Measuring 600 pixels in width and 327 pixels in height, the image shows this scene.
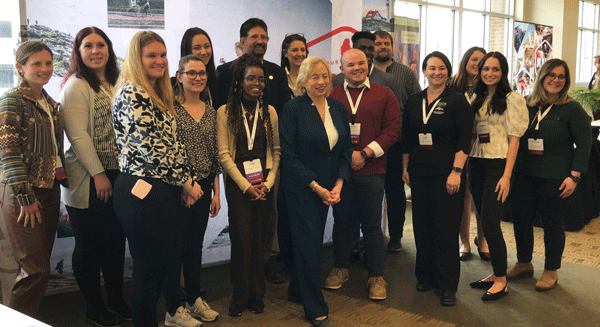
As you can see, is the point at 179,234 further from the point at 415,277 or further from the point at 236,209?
the point at 415,277

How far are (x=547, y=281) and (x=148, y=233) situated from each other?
2.81 m

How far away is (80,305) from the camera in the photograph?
3303mm

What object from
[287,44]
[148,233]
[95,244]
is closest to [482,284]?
[287,44]

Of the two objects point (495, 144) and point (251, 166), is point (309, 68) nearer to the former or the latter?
point (251, 166)

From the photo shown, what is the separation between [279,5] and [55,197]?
2275mm

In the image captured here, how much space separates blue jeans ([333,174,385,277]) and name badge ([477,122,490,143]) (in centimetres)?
69

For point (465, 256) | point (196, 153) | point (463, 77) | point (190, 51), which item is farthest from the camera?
point (465, 256)

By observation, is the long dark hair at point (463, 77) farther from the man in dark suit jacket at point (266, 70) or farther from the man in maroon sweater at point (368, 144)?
the man in dark suit jacket at point (266, 70)

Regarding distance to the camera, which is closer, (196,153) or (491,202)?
(196,153)

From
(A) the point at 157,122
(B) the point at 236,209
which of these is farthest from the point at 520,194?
(A) the point at 157,122

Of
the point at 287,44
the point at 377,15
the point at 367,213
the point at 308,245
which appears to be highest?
the point at 377,15

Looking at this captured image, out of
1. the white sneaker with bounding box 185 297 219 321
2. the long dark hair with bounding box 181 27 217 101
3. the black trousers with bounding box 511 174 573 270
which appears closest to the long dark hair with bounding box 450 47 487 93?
the black trousers with bounding box 511 174 573 270

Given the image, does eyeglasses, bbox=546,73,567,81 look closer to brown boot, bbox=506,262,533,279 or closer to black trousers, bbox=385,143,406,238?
black trousers, bbox=385,143,406,238

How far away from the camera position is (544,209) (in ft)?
11.6
